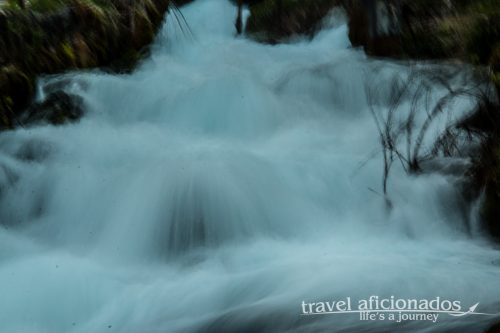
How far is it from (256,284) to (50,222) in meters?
2.11

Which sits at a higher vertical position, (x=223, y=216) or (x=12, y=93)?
(x=12, y=93)

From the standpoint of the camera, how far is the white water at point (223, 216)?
382 cm

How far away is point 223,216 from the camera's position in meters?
4.70

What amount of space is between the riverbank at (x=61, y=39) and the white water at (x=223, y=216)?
1.18ft

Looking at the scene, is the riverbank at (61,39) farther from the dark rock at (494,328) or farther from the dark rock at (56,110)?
the dark rock at (494,328)

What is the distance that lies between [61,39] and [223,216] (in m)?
3.44

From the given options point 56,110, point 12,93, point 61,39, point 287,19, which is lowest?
point 287,19

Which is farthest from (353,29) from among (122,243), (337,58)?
(122,243)

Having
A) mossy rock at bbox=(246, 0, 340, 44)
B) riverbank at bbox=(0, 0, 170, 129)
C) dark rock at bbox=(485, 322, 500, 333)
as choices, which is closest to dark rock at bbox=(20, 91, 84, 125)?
riverbank at bbox=(0, 0, 170, 129)

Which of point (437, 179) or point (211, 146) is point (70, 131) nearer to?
point (211, 146)

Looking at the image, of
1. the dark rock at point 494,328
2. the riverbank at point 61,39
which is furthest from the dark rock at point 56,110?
the dark rock at point 494,328

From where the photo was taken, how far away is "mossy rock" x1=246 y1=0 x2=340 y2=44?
8938 mm

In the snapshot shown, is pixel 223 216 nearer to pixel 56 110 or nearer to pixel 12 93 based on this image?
A: pixel 56 110

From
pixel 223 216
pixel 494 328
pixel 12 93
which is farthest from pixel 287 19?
pixel 494 328
